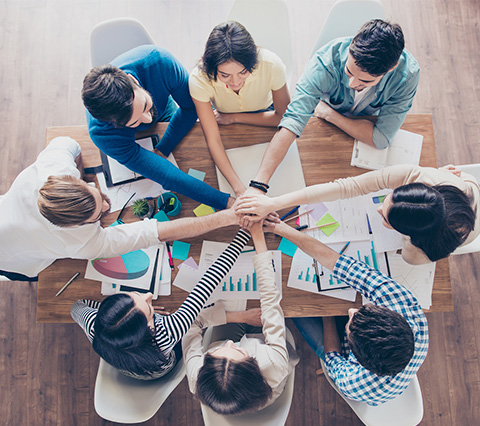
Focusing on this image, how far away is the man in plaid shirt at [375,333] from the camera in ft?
4.44

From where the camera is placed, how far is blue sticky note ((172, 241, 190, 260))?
5.42 ft

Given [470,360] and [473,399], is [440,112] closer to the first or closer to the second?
[470,360]

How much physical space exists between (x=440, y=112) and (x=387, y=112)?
4.31ft

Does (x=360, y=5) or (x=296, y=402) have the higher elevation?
(x=360, y=5)

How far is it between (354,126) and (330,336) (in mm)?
1079

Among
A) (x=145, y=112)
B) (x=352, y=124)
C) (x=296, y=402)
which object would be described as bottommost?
(x=296, y=402)

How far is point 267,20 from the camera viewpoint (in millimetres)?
1909

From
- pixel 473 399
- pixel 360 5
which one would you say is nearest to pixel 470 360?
pixel 473 399

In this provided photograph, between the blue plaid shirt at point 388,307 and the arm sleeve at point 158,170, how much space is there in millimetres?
661

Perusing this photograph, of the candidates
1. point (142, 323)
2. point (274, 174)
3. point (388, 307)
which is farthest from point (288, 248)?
point (142, 323)

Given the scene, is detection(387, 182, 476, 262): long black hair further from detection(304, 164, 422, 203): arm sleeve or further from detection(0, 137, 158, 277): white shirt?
detection(0, 137, 158, 277): white shirt

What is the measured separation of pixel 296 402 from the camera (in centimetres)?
226

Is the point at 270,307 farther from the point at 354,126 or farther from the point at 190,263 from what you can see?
the point at 354,126

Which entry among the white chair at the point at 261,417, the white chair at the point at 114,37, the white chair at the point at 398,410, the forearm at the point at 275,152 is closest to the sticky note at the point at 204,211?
the forearm at the point at 275,152
